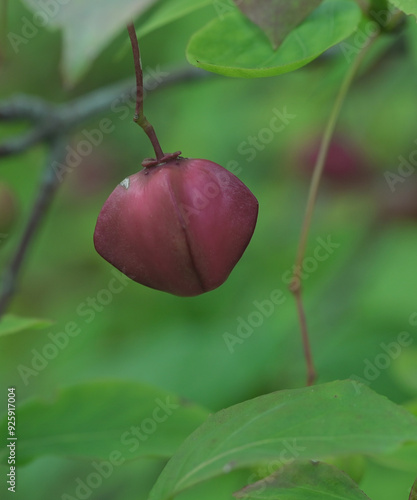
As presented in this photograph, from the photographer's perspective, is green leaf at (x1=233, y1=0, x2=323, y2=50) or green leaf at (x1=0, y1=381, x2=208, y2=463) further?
green leaf at (x1=0, y1=381, x2=208, y2=463)

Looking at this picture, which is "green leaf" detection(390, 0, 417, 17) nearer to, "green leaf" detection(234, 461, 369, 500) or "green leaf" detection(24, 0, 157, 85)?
"green leaf" detection(24, 0, 157, 85)

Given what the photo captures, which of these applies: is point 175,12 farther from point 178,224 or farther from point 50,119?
point 50,119

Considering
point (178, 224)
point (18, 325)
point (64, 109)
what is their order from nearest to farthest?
point (178, 224) → point (18, 325) → point (64, 109)

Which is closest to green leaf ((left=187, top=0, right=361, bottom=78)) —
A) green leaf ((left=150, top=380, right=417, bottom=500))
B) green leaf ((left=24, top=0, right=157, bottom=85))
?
green leaf ((left=24, top=0, right=157, bottom=85))

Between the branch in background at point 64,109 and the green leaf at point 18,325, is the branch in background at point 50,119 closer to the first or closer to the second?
the branch in background at point 64,109

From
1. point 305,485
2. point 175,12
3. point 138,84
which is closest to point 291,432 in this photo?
point 305,485

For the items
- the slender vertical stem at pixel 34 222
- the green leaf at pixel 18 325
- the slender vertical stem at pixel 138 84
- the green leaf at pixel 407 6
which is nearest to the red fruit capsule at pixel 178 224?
the slender vertical stem at pixel 138 84
